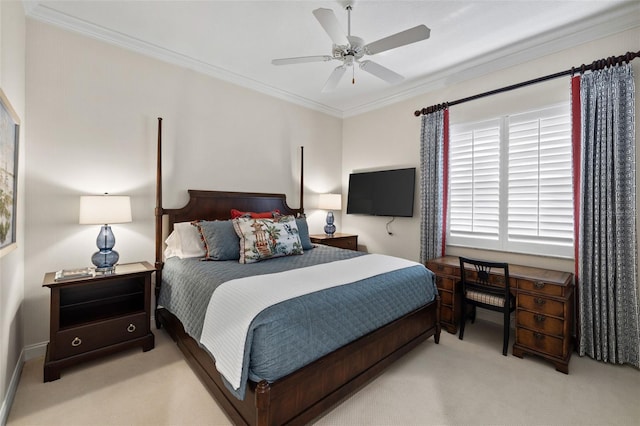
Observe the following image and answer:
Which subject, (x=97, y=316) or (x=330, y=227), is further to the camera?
(x=330, y=227)

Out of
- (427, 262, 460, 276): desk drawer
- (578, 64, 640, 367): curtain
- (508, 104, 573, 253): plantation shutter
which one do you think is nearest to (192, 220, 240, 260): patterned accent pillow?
(427, 262, 460, 276): desk drawer

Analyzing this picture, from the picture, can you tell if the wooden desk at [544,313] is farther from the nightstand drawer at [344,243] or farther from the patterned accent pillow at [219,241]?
the patterned accent pillow at [219,241]

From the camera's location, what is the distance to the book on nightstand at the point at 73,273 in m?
2.30

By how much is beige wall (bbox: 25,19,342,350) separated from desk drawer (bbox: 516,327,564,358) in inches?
129

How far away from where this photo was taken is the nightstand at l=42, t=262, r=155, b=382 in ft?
7.18

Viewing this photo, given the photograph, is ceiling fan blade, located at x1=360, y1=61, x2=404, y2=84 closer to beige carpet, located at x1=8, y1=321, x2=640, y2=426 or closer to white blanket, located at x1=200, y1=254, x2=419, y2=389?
white blanket, located at x1=200, y1=254, x2=419, y2=389

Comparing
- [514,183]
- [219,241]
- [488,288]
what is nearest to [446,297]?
[488,288]

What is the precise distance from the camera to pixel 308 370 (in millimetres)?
1660

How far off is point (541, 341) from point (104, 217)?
3.84m

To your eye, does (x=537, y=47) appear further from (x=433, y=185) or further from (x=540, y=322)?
(x=540, y=322)

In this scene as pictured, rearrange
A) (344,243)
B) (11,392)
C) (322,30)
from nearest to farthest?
(11,392) < (322,30) < (344,243)

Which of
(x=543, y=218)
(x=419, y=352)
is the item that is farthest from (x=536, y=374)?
(x=543, y=218)

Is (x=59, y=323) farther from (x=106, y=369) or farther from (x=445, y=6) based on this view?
(x=445, y=6)

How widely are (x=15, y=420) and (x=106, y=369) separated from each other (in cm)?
58
